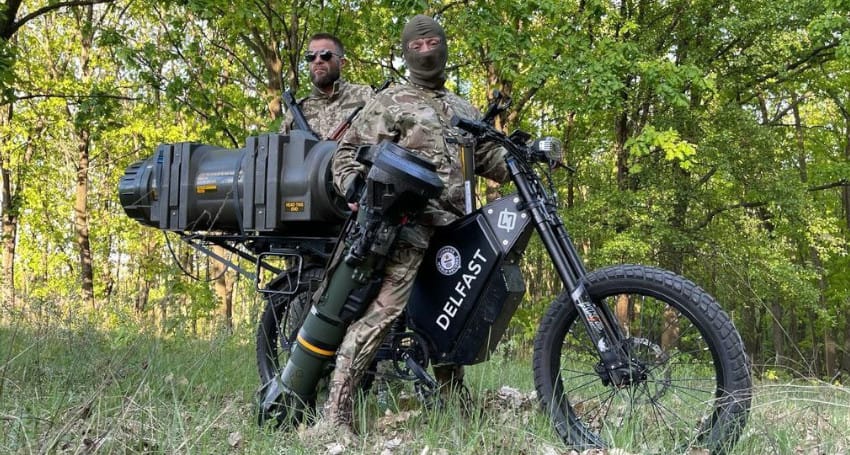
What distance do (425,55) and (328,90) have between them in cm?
153

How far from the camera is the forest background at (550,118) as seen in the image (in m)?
8.19

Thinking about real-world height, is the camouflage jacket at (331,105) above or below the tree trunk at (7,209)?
above

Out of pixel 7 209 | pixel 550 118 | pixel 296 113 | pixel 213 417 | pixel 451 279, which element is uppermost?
pixel 550 118

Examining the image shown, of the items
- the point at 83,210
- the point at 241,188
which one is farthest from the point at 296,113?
the point at 83,210

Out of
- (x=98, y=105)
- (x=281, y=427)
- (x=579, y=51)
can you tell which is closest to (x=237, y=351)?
(x=281, y=427)

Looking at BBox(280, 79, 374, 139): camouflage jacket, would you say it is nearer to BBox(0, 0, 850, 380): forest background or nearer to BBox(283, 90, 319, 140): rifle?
BBox(283, 90, 319, 140): rifle

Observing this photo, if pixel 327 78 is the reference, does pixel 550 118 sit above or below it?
above

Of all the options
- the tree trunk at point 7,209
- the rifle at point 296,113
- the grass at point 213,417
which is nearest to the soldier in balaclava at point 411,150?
the grass at point 213,417

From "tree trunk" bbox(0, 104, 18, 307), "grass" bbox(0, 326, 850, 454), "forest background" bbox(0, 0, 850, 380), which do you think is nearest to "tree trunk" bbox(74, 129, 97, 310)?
"forest background" bbox(0, 0, 850, 380)

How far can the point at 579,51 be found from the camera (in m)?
9.16

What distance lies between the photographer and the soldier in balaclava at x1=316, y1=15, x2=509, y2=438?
2.79 metres

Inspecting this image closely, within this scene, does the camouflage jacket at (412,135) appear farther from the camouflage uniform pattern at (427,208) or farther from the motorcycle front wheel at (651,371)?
the motorcycle front wheel at (651,371)

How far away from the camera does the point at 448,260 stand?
2.98 m

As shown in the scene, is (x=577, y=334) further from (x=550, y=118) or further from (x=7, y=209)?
(x=7, y=209)
